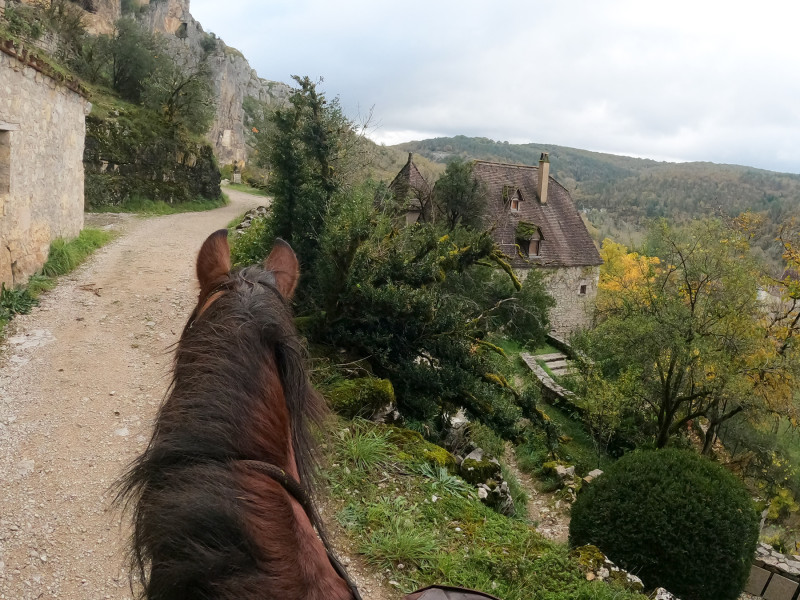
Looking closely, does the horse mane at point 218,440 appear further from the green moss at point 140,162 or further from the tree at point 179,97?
the tree at point 179,97

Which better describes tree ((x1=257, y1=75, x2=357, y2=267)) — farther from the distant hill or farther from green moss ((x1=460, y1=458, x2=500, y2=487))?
the distant hill

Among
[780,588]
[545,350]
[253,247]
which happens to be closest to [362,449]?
[253,247]

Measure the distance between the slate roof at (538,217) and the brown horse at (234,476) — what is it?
2230cm

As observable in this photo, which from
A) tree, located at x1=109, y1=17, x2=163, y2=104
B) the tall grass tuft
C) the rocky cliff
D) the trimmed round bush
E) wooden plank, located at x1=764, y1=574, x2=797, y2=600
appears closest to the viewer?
the tall grass tuft

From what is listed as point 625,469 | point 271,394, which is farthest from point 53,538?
point 625,469

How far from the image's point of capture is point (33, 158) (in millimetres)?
8547

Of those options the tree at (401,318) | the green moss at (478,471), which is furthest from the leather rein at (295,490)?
the tree at (401,318)

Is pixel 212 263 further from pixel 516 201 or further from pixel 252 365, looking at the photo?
pixel 516 201

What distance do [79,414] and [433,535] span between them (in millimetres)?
3796

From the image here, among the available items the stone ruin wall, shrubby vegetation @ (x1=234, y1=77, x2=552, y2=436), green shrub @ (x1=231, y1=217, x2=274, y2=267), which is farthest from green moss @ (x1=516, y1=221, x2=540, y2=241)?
shrubby vegetation @ (x1=234, y1=77, x2=552, y2=436)

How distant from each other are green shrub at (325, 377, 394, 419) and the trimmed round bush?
3298 millimetres

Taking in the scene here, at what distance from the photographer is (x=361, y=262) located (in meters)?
7.30

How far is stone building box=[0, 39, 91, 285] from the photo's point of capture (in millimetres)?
7617

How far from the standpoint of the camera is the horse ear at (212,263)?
1.95 metres
